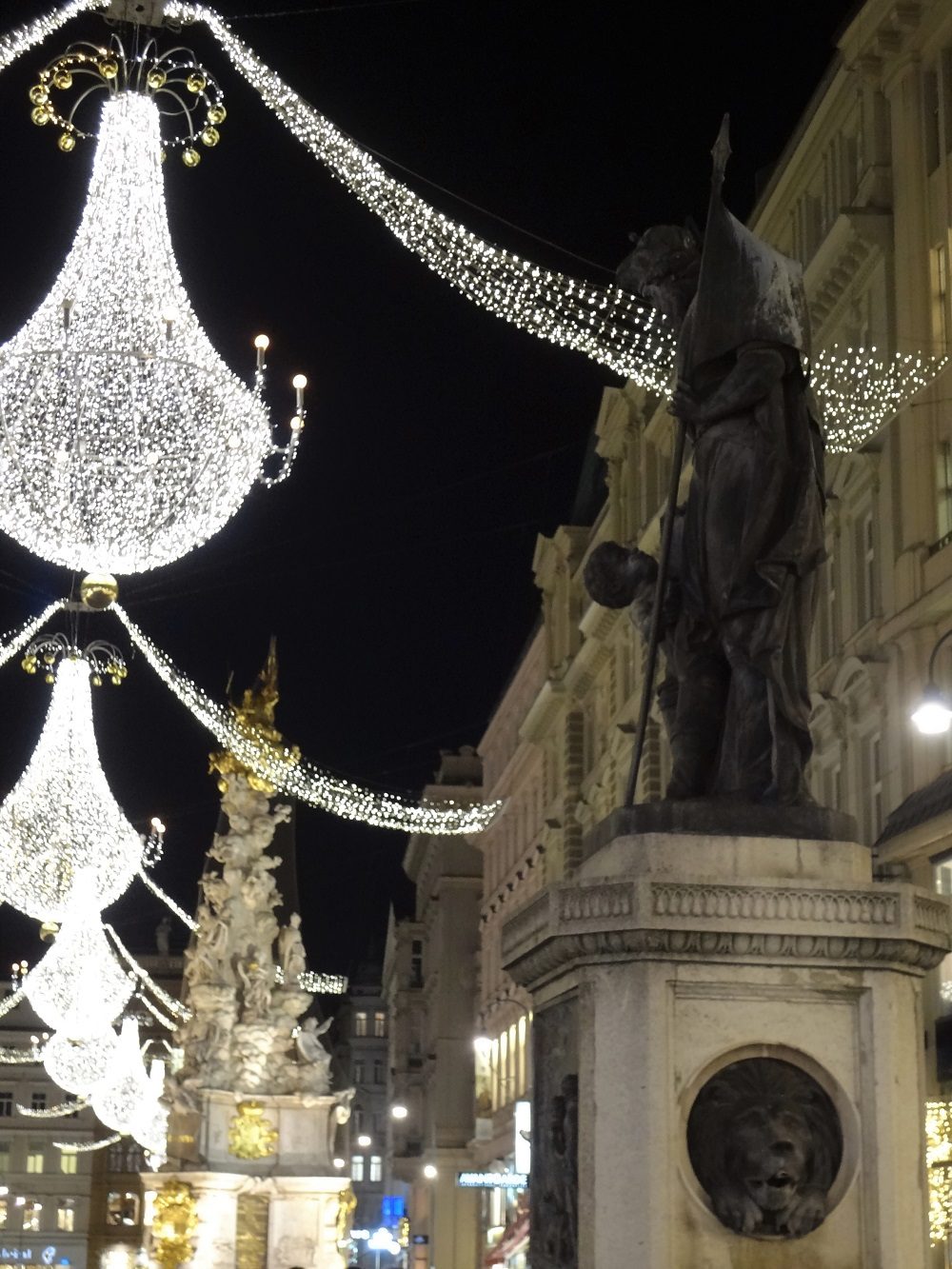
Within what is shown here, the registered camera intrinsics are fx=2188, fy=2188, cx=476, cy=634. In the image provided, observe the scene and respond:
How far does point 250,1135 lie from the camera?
50.3 metres

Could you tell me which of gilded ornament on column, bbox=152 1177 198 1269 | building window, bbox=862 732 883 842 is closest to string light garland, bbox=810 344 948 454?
building window, bbox=862 732 883 842

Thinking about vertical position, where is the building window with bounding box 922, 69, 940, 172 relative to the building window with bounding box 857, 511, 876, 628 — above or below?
above

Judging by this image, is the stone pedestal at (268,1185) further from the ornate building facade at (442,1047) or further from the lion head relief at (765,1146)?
the lion head relief at (765,1146)

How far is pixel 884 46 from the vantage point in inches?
1326

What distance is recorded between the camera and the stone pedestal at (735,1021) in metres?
9.84

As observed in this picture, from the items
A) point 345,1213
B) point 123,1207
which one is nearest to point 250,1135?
point 345,1213

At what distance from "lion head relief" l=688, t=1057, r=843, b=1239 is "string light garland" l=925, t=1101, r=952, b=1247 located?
16482mm

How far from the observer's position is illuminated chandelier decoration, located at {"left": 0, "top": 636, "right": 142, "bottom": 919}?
32.0 meters

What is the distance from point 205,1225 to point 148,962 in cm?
9579

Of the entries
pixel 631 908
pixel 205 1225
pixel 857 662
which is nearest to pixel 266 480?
pixel 631 908

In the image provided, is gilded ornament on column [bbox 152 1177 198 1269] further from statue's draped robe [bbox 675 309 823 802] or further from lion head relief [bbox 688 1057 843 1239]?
lion head relief [bbox 688 1057 843 1239]

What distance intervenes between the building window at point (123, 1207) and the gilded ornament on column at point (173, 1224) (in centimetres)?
7751

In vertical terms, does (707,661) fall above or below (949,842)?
below

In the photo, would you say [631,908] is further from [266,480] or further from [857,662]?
[857,662]
